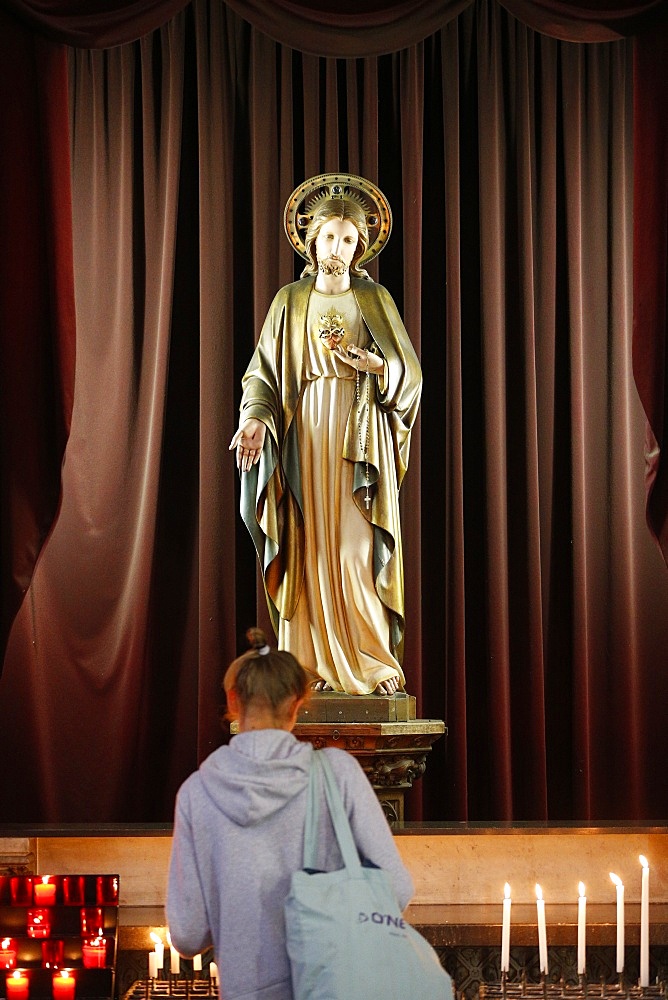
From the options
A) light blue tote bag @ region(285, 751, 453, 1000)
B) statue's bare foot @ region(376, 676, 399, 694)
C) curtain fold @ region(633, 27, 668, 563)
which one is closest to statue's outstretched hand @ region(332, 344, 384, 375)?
statue's bare foot @ region(376, 676, 399, 694)

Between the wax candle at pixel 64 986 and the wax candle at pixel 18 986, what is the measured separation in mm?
63

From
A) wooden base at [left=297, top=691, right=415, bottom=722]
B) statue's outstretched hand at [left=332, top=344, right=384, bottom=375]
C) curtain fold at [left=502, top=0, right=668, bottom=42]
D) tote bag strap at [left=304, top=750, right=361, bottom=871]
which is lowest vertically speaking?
tote bag strap at [left=304, top=750, right=361, bottom=871]


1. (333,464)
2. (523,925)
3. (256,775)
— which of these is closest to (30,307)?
(333,464)

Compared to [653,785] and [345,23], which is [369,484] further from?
[653,785]

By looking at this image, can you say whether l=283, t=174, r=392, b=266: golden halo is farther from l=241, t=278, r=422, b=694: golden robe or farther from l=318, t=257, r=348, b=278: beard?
l=241, t=278, r=422, b=694: golden robe

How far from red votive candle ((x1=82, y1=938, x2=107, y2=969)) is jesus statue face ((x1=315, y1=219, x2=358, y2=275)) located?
2.09m

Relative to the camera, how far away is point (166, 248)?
5270 mm

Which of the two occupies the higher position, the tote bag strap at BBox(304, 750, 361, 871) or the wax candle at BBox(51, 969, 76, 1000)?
the tote bag strap at BBox(304, 750, 361, 871)

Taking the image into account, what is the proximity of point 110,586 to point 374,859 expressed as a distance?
319 cm

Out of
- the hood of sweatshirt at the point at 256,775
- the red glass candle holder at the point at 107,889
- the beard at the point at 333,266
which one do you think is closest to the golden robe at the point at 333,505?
the beard at the point at 333,266

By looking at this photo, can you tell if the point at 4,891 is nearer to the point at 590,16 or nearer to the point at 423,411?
the point at 423,411

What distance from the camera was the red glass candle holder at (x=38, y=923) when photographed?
322 cm

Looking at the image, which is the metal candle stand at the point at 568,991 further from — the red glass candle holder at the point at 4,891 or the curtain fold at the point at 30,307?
the curtain fold at the point at 30,307

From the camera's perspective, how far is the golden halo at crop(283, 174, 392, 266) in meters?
4.21
